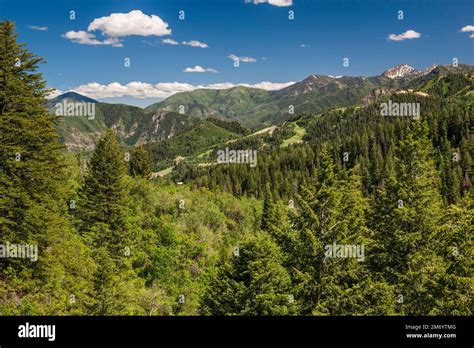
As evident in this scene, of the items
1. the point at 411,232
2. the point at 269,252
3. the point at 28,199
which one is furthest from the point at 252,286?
the point at 28,199

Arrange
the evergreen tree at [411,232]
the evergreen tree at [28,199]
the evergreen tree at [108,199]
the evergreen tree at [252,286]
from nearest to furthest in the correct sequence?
the evergreen tree at [28,199] → the evergreen tree at [252,286] → the evergreen tree at [411,232] → the evergreen tree at [108,199]

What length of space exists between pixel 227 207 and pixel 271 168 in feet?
307

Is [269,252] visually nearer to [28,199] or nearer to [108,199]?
[28,199]

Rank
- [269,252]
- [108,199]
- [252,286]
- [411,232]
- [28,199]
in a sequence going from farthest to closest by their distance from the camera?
[108,199], [411,232], [269,252], [252,286], [28,199]

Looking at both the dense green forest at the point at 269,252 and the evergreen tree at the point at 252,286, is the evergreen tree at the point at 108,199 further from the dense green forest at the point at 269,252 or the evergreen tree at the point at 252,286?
the evergreen tree at the point at 252,286

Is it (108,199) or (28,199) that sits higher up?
(28,199)

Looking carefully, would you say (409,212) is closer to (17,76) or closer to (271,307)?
(271,307)

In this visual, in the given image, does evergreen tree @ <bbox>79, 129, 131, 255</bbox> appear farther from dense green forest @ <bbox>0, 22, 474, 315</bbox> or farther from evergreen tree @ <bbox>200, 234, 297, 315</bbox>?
evergreen tree @ <bbox>200, 234, 297, 315</bbox>

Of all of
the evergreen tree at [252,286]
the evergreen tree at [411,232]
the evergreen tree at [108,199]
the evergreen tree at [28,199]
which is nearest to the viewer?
the evergreen tree at [28,199]

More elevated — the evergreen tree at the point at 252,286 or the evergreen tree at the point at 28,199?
the evergreen tree at the point at 28,199

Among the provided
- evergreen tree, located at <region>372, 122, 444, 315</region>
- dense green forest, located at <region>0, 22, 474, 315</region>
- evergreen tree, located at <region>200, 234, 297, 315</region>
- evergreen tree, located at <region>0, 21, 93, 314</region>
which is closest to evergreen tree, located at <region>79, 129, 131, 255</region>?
dense green forest, located at <region>0, 22, 474, 315</region>

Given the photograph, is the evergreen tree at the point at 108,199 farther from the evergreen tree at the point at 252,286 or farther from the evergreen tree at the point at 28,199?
the evergreen tree at the point at 252,286

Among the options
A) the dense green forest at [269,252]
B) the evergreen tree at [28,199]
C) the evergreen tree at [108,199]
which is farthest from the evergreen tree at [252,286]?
the evergreen tree at [108,199]

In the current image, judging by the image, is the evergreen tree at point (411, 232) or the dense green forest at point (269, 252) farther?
the evergreen tree at point (411, 232)
